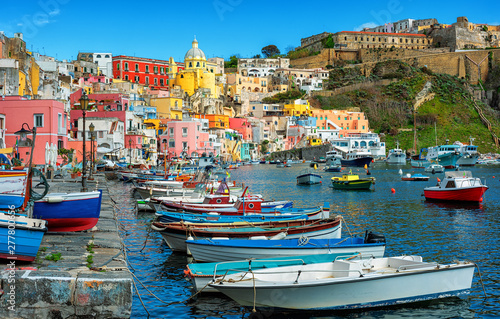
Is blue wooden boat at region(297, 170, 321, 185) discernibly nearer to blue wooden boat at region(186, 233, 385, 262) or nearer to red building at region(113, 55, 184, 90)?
blue wooden boat at region(186, 233, 385, 262)

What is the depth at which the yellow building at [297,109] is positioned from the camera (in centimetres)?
11913

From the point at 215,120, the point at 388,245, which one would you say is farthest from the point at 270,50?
the point at 388,245

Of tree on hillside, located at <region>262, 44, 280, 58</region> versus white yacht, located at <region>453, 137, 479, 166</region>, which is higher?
tree on hillside, located at <region>262, 44, 280, 58</region>

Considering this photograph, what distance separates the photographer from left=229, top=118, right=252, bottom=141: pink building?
353 ft

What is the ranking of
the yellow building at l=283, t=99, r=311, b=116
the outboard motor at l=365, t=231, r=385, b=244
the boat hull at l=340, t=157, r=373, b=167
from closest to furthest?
1. the outboard motor at l=365, t=231, r=385, b=244
2. the boat hull at l=340, t=157, r=373, b=167
3. the yellow building at l=283, t=99, r=311, b=116

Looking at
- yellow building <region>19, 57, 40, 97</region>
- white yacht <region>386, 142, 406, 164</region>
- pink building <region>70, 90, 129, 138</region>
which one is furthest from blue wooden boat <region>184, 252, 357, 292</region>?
white yacht <region>386, 142, 406, 164</region>

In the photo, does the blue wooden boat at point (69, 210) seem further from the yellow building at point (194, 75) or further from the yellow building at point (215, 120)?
the yellow building at point (194, 75)

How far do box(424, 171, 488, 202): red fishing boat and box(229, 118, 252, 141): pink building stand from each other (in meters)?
73.5

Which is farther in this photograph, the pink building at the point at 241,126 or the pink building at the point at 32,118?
the pink building at the point at 241,126

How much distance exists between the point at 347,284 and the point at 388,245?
955 centimetres

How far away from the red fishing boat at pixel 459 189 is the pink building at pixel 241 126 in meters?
73.5

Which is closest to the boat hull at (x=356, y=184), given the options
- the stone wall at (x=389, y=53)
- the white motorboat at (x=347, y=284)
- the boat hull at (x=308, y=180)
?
the boat hull at (x=308, y=180)

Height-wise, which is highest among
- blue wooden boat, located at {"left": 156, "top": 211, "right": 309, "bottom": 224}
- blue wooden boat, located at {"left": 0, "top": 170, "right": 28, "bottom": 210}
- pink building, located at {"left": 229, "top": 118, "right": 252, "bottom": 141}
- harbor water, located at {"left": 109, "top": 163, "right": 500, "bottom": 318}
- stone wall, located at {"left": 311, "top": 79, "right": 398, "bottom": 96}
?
stone wall, located at {"left": 311, "top": 79, "right": 398, "bottom": 96}

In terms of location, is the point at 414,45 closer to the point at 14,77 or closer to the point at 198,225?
the point at 14,77
